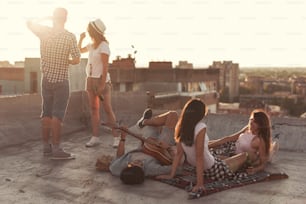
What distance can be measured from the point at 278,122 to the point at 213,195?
3.42m

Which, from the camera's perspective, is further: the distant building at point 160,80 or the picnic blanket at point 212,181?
the distant building at point 160,80

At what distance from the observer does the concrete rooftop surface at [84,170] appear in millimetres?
4512

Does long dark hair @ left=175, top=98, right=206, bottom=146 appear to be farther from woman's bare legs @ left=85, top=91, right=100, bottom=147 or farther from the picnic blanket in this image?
woman's bare legs @ left=85, top=91, right=100, bottom=147

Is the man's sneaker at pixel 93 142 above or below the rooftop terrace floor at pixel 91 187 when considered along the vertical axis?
above

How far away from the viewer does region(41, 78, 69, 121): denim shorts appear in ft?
19.7

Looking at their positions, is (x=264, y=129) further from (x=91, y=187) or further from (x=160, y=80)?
(x=160, y=80)

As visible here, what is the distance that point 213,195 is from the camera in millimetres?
4598

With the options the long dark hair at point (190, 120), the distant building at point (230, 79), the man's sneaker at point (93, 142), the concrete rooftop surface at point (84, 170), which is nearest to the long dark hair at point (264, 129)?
the concrete rooftop surface at point (84, 170)

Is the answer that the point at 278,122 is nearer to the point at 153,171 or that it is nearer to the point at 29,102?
the point at 153,171

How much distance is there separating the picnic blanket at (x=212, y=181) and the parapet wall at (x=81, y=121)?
6.89 ft

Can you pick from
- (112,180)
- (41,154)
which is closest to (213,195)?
(112,180)

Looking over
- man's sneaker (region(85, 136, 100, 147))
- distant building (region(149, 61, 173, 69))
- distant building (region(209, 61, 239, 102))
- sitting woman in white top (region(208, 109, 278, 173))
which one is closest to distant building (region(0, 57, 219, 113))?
distant building (region(149, 61, 173, 69))

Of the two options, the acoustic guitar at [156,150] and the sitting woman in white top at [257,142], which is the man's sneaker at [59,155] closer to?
the acoustic guitar at [156,150]

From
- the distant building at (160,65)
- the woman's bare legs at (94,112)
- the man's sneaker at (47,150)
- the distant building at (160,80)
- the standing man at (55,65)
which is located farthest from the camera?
the distant building at (160,65)
